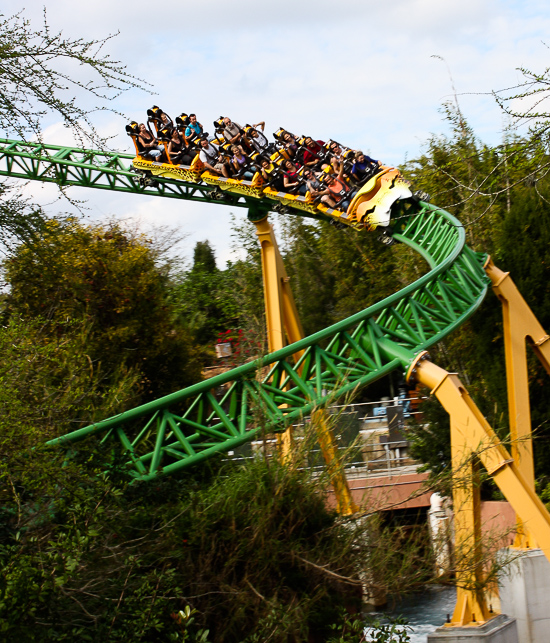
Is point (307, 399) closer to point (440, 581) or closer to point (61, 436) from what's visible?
point (440, 581)

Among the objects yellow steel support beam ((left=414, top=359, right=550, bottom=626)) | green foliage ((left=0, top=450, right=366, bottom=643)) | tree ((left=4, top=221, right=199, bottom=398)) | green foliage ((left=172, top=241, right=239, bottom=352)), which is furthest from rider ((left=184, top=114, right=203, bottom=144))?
green foliage ((left=0, top=450, right=366, bottom=643))

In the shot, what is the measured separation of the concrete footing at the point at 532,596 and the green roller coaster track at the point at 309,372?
8.54 feet

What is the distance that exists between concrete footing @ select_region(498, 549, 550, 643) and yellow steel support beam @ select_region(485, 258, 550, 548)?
0.23 metres

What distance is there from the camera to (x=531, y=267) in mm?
10711

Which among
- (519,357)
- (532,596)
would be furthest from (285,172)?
(532,596)

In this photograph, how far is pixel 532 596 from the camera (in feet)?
25.6

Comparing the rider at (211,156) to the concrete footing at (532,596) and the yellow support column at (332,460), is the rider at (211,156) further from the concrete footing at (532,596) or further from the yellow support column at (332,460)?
the concrete footing at (532,596)

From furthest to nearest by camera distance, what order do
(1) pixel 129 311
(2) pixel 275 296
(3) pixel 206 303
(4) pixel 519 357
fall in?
(3) pixel 206 303
(1) pixel 129 311
(2) pixel 275 296
(4) pixel 519 357

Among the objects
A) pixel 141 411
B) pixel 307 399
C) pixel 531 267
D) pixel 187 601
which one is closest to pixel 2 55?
pixel 141 411

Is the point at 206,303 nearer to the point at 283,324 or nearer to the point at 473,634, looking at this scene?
the point at 283,324

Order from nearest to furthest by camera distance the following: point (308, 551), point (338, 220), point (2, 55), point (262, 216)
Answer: point (308, 551) < point (2, 55) < point (338, 220) < point (262, 216)

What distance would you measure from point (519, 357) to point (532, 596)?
247 centimetres

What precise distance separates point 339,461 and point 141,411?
1.45 metres

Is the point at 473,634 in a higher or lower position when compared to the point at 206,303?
lower
